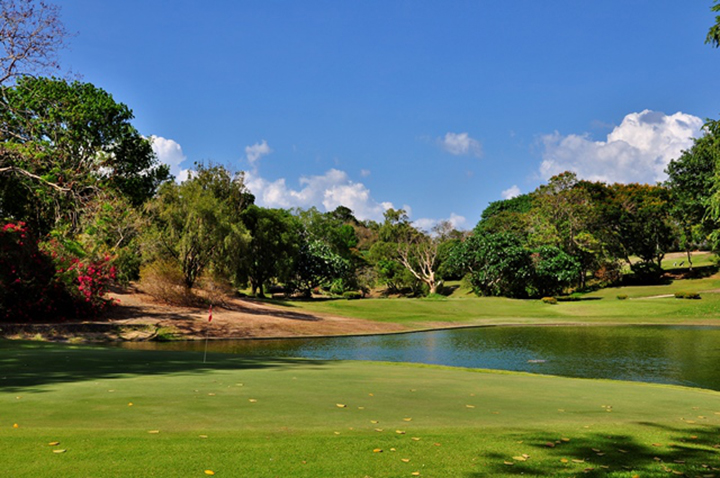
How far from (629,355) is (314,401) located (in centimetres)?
2058

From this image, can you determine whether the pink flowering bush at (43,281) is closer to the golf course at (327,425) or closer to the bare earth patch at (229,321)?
the bare earth patch at (229,321)

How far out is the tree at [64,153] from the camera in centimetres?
2055

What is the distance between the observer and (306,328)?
3431 cm

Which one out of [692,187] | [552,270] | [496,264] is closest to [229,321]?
[496,264]

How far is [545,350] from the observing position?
26641 millimetres

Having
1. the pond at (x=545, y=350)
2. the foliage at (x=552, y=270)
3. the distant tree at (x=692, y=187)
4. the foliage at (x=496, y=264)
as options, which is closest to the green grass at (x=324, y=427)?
the pond at (x=545, y=350)

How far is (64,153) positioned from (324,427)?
67.8 feet

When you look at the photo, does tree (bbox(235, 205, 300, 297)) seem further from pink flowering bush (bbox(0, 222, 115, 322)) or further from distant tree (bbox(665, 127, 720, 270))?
distant tree (bbox(665, 127, 720, 270))

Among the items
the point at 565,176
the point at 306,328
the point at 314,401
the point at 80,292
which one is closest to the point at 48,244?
the point at 80,292

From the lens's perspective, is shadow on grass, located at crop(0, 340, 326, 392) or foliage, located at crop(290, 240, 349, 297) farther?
foliage, located at crop(290, 240, 349, 297)

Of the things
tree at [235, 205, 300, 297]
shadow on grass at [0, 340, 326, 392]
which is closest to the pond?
shadow on grass at [0, 340, 326, 392]

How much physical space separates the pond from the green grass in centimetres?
908

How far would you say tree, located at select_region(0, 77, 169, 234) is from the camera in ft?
67.4

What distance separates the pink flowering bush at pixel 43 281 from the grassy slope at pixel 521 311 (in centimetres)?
2036
